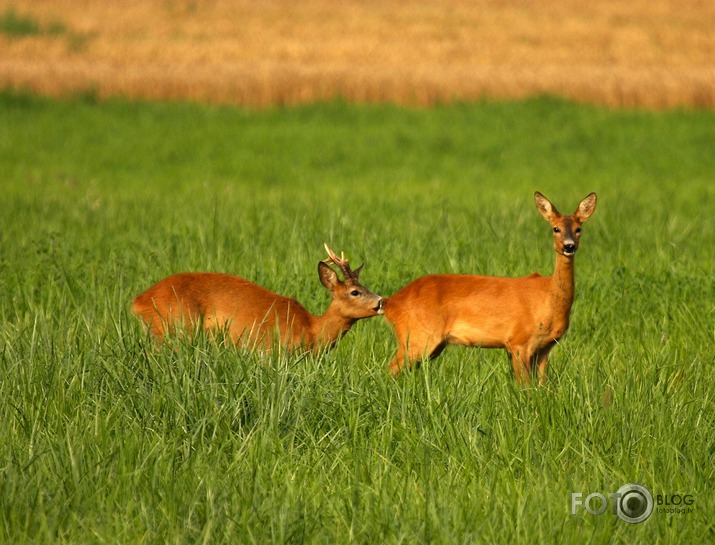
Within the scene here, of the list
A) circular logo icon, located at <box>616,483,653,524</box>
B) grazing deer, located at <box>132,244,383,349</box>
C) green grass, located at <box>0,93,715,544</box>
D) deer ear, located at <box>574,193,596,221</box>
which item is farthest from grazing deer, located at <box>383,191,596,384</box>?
circular logo icon, located at <box>616,483,653,524</box>

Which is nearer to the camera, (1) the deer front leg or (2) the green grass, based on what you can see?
(2) the green grass

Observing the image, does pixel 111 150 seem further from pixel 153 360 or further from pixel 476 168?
pixel 153 360

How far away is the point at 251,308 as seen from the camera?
23.6 ft

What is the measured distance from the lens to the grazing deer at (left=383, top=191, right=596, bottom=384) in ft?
23.1

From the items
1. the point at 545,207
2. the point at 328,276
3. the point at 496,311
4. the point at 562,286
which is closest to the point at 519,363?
the point at 496,311

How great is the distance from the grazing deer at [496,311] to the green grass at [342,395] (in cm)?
15

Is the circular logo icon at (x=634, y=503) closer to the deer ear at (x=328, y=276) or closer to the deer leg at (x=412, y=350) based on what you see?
the deer leg at (x=412, y=350)

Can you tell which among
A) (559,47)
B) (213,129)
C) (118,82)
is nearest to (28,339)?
(213,129)

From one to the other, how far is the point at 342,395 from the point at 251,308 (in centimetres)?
148

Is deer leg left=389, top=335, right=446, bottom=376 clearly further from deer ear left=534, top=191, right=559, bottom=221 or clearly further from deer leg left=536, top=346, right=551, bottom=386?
deer ear left=534, top=191, right=559, bottom=221

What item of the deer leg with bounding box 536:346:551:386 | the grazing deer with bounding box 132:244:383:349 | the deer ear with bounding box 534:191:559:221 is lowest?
the deer leg with bounding box 536:346:551:386

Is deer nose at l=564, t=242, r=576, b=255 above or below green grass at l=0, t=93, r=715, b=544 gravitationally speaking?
above

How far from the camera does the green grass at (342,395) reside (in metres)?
4.68

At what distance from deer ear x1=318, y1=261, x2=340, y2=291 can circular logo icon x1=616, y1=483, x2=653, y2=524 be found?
2.87 metres
